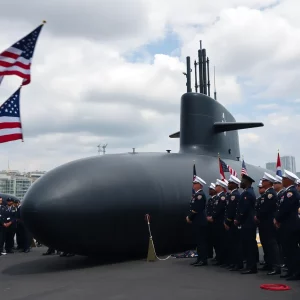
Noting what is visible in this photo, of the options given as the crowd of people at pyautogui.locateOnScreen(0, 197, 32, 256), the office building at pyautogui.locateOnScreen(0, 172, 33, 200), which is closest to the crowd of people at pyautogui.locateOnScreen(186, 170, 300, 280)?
the crowd of people at pyautogui.locateOnScreen(0, 197, 32, 256)

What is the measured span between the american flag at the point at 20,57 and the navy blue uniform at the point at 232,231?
4879 mm

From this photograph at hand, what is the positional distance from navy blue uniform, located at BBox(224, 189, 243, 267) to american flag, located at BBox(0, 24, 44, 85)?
4.88 m

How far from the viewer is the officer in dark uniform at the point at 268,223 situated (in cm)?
860

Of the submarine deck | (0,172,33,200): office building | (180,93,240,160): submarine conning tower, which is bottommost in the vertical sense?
the submarine deck

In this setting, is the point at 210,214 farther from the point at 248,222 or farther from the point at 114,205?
the point at 114,205

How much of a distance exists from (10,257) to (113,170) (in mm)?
4813

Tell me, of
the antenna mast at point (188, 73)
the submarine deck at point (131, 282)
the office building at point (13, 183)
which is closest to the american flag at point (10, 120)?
the submarine deck at point (131, 282)

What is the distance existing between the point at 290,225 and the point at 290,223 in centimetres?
4

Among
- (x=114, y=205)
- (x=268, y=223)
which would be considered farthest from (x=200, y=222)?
(x=114, y=205)

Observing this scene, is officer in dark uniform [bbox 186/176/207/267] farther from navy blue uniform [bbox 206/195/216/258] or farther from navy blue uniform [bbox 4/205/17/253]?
navy blue uniform [bbox 4/205/17/253]

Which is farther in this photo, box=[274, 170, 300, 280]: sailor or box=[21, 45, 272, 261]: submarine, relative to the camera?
box=[21, 45, 272, 261]: submarine

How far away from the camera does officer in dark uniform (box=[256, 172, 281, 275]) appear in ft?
28.2

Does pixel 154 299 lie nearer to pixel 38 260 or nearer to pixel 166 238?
pixel 166 238

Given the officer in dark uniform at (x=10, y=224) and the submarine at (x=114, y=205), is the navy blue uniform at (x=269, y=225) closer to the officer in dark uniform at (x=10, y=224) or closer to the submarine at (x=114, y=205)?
the submarine at (x=114, y=205)
